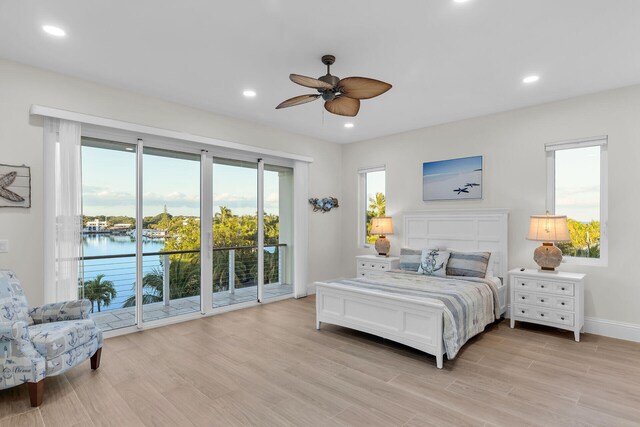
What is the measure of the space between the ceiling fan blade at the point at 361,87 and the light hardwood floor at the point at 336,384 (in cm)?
237

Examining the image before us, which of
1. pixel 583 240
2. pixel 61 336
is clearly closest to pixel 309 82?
pixel 61 336

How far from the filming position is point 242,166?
513cm

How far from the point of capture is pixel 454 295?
11.3 ft

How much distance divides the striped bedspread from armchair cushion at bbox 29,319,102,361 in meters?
2.55

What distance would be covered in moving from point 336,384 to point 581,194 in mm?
3669

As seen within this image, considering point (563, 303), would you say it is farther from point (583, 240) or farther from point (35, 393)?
point (35, 393)

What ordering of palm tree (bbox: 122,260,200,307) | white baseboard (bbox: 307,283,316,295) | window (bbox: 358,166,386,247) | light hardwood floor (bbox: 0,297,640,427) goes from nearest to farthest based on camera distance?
light hardwood floor (bbox: 0,297,640,427)
palm tree (bbox: 122,260,200,307)
white baseboard (bbox: 307,283,316,295)
window (bbox: 358,166,386,247)

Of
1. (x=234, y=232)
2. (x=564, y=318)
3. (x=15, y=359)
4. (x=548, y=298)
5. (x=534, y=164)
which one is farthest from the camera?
(x=234, y=232)

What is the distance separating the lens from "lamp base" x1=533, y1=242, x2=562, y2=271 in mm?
3916

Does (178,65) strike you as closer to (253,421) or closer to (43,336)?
(43,336)

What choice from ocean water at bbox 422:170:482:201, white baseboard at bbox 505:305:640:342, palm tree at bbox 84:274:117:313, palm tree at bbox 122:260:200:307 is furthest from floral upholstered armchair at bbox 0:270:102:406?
white baseboard at bbox 505:305:640:342

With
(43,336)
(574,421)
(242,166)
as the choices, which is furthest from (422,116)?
(43,336)

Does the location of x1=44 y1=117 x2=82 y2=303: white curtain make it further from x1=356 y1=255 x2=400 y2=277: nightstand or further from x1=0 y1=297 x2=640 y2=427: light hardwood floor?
→ x1=356 y1=255 x2=400 y2=277: nightstand

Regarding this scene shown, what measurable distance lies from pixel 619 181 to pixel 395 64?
2.85 metres
